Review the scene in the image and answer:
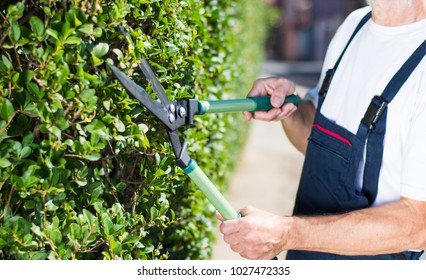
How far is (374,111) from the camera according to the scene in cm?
214

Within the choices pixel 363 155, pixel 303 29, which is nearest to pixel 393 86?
pixel 363 155

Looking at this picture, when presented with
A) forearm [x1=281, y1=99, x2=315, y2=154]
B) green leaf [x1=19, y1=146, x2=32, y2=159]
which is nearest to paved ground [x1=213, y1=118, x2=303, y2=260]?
forearm [x1=281, y1=99, x2=315, y2=154]

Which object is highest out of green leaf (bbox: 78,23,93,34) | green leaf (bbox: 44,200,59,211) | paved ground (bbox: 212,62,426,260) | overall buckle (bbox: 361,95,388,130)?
green leaf (bbox: 78,23,93,34)

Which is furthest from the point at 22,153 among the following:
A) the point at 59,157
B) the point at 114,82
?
the point at 114,82

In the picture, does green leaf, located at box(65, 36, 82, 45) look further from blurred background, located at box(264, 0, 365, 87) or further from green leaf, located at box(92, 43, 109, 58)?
blurred background, located at box(264, 0, 365, 87)

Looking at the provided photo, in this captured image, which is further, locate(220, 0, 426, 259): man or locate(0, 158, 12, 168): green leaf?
locate(220, 0, 426, 259): man

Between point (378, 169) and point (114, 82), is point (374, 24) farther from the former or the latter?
point (114, 82)

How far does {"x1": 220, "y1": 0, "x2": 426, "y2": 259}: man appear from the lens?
79.0 inches

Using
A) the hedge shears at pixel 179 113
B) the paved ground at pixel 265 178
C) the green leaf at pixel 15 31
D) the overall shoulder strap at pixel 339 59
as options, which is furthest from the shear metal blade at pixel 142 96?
the paved ground at pixel 265 178

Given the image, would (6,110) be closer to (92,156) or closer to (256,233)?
(92,156)

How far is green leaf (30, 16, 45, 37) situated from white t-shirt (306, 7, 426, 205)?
1171 millimetres

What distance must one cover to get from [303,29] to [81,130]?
46128 mm

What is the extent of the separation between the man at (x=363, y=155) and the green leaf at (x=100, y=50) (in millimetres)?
672

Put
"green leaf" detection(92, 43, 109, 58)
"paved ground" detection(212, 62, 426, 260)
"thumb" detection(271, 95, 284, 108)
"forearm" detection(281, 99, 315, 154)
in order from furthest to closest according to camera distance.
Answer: "paved ground" detection(212, 62, 426, 260) < "forearm" detection(281, 99, 315, 154) < "thumb" detection(271, 95, 284, 108) < "green leaf" detection(92, 43, 109, 58)
